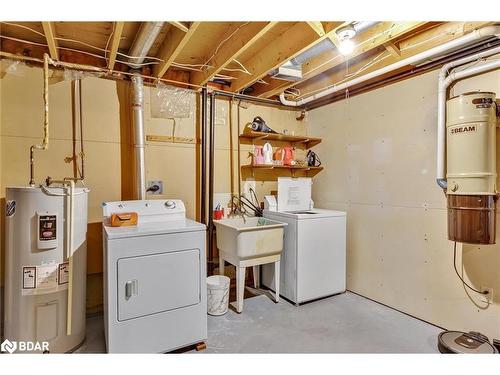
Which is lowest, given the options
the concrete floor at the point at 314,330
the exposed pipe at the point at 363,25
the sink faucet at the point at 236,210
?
the concrete floor at the point at 314,330

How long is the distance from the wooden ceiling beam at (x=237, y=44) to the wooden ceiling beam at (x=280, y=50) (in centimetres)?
20

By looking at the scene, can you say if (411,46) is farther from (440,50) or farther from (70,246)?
(70,246)

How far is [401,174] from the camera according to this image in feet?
8.78

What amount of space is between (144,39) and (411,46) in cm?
212

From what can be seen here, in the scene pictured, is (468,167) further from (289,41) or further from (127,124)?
(127,124)

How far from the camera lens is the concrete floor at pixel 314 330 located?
210cm

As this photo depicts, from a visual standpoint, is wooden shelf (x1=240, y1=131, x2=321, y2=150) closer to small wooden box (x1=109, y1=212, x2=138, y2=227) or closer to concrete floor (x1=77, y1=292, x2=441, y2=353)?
small wooden box (x1=109, y1=212, x2=138, y2=227)

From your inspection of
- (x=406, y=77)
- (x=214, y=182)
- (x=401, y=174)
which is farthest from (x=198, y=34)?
(x=401, y=174)

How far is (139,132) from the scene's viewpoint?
103 inches

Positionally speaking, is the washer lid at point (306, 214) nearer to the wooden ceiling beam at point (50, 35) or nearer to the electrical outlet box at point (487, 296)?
the electrical outlet box at point (487, 296)

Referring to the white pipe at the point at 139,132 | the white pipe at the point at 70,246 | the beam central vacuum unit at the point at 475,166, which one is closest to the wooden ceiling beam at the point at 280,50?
the white pipe at the point at 139,132

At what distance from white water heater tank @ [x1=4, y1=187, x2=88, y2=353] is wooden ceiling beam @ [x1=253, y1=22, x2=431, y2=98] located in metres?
2.26

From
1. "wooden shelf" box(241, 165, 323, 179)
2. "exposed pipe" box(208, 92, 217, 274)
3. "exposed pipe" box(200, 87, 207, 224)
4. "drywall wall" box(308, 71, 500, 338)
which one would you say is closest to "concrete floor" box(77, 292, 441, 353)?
"drywall wall" box(308, 71, 500, 338)
